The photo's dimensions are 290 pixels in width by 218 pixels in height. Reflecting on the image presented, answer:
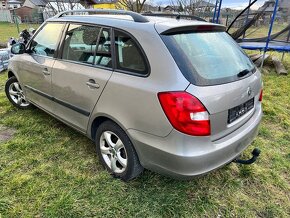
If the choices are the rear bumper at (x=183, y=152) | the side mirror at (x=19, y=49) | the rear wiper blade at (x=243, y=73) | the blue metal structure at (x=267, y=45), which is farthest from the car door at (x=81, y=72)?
the blue metal structure at (x=267, y=45)

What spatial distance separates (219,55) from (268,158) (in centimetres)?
153

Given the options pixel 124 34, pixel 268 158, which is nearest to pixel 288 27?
pixel 268 158

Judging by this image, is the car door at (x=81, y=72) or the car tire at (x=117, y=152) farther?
the car door at (x=81, y=72)

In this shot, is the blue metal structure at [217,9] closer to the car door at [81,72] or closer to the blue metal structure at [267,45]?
the blue metal structure at [267,45]

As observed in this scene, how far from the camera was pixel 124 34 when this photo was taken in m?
2.26

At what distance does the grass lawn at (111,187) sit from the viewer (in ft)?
7.25

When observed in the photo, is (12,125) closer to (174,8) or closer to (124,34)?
(124,34)

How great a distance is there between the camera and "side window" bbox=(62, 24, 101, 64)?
8.53 feet

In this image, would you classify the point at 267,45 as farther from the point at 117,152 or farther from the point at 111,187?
the point at 111,187

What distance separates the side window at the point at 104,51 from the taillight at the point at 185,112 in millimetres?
795

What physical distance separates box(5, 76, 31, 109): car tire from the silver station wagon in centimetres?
142

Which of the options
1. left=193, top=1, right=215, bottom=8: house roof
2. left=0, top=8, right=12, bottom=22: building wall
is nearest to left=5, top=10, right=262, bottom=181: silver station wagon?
left=193, top=1, right=215, bottom=8: house roof

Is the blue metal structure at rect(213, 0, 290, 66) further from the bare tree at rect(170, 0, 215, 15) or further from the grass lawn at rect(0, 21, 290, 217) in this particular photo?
the grass lawn at rect(0, 21, 290, 217)

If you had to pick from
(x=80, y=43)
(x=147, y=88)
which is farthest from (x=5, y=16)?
(x=147, y=88)
